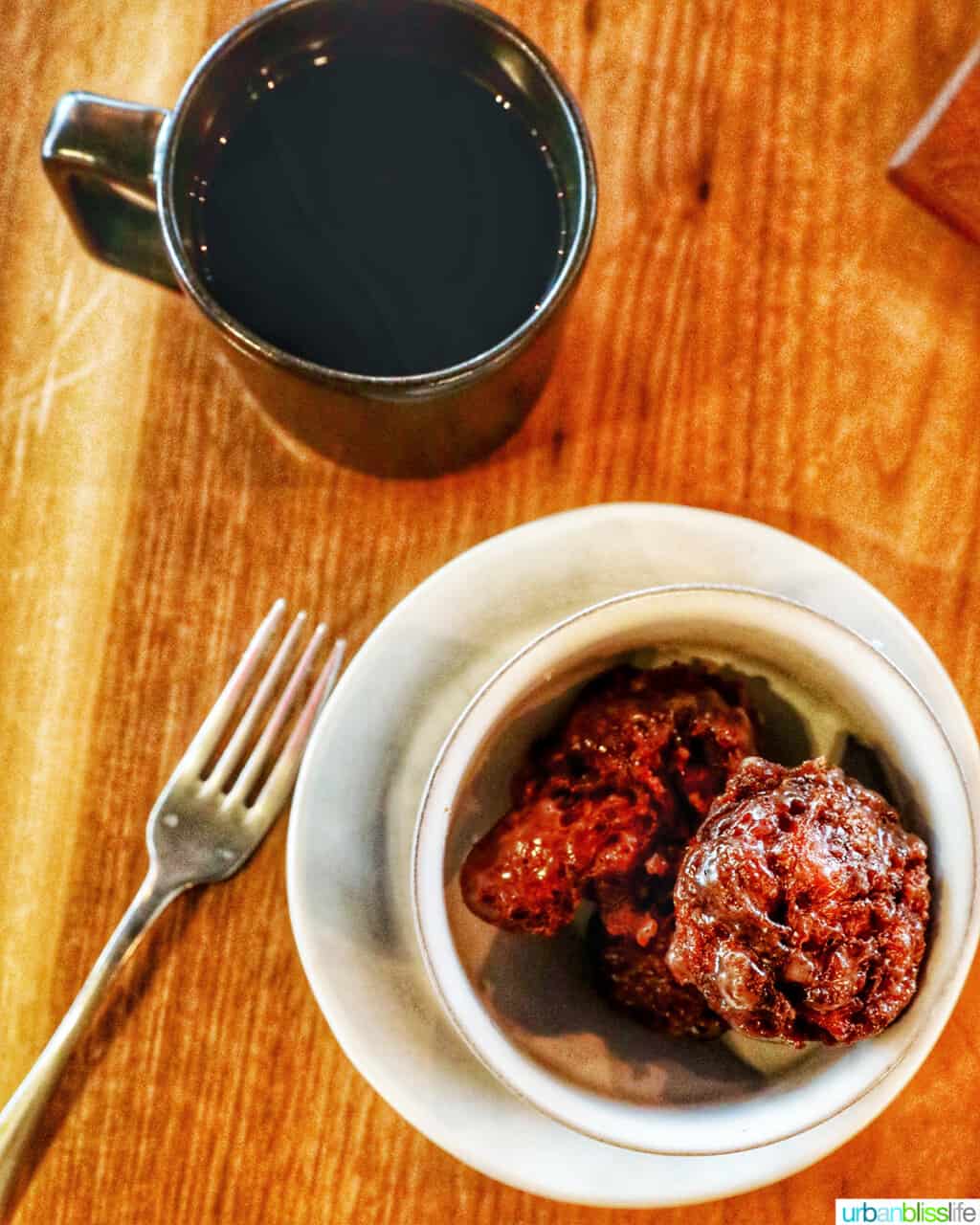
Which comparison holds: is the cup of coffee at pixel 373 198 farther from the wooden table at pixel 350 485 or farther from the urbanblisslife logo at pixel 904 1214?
the urbanblisslife logo at pixel 904 1214

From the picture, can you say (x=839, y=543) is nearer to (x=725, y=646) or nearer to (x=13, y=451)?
(x=725, y=646)

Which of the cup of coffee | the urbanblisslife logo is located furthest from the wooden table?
the cup of coffee

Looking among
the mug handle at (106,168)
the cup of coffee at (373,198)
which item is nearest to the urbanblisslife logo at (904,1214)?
the cup of coffee at (373,198)

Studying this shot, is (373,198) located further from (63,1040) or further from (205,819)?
(63,1040)

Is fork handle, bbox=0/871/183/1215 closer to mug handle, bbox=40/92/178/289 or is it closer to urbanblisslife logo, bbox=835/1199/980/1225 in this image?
mug handle, bbox=40/92/178/289

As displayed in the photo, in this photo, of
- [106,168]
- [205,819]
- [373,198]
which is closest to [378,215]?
[373,198]
